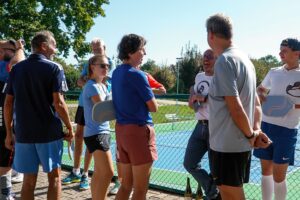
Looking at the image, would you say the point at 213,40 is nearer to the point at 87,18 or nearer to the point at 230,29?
the point at 230,29

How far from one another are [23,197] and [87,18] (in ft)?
77.6

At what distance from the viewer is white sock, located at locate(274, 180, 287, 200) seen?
13.2 feet

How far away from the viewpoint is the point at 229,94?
8.50 ft

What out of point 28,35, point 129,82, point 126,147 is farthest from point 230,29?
point 28,35

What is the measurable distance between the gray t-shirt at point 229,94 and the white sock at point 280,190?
60.0 inches

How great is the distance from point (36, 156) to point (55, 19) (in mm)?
22814

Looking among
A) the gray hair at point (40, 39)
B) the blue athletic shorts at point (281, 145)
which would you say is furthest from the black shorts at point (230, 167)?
the gray hair at point (40, 39)

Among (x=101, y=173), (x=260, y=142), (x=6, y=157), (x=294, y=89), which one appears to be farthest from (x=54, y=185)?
(x=294, y=89)

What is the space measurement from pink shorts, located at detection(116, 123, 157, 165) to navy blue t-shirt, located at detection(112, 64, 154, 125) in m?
0.06

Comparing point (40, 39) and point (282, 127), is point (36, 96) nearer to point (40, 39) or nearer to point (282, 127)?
point (40, 39)

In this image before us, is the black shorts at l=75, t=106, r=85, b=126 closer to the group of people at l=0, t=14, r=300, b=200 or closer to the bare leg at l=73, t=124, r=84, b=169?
the bare leg at l=73, t=124, r=84, b=169

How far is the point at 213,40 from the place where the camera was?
2758mm

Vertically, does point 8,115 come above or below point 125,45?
below

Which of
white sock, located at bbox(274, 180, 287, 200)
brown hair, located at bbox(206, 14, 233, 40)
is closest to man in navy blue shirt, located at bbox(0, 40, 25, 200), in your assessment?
brown hair, located at bbox(206, 14, 233, 40)
